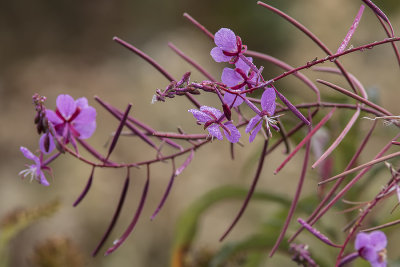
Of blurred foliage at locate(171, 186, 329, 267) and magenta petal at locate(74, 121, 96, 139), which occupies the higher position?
magenta petal at locate(74, 121, 96, 139)

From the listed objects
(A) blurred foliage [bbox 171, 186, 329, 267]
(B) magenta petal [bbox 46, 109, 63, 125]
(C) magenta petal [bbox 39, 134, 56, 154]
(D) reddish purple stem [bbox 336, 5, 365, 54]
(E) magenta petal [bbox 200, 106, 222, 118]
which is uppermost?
(D) reddish purple stem [bbox 336, 5, 365, 54]

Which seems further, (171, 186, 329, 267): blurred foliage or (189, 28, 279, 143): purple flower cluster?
(171, 186, 329, 267): blurred foliage

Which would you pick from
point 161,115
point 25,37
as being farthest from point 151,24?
point 161,115

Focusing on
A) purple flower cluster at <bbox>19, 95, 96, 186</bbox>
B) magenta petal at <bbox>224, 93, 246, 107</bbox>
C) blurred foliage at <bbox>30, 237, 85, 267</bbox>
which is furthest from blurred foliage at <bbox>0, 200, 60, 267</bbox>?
magenta petal at <bbox>224, 93, 246, 107</bbox>

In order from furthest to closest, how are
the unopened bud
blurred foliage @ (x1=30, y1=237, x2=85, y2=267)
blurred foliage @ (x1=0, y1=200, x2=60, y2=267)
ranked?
blurred foliage @ (x1=30, y1=237, x2=85, y2=267), blurred foliage @ (x1=0, y1=200, x2=60, y2=267), the unopened bud

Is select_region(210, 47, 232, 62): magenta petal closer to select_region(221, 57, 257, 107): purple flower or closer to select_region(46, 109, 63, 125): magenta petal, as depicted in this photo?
select_region(221, 57, 257, 107): purple flower

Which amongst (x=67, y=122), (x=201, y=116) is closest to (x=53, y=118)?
(x=67, y=122)

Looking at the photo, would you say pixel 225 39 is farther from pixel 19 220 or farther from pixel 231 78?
pixel 19 220
